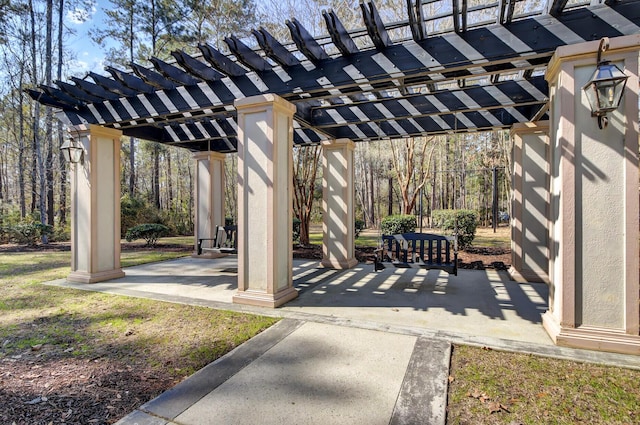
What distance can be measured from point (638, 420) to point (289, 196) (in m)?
3.43

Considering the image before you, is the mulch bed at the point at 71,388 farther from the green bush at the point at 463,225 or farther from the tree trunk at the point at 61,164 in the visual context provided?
the tree trunk at the point at 61,164

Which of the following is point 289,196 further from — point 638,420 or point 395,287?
point 638,420

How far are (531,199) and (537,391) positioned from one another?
12.3 feet

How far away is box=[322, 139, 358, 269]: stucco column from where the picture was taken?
6125 mm

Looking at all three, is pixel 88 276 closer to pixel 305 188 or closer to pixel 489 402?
pixel 489 402

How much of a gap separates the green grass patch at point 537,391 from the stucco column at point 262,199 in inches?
83.6

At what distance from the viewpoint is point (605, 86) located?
2.39m

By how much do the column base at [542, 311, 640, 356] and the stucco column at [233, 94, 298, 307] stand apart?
276 centimetres

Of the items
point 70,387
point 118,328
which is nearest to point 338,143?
point 118,328

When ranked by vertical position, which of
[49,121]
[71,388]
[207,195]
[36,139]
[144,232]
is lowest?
[71,388]

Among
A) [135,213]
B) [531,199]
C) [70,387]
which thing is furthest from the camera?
[135,213]

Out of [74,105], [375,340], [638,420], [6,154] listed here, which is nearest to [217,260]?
[74,105]

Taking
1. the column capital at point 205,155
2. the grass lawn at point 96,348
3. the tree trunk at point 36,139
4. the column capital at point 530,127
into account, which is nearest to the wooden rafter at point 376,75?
the column capital at point 530,127

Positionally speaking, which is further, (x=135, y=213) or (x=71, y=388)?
(x=135, y=213)
